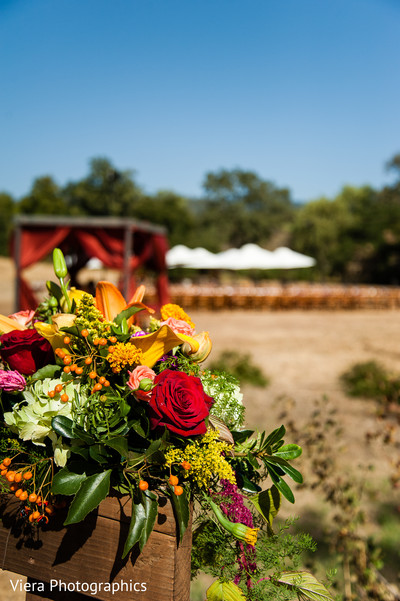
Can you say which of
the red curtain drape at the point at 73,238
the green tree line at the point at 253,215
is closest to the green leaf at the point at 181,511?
the red curtain drape at the point at 73,238

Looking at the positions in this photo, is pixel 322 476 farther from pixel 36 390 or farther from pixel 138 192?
pixel 138 192

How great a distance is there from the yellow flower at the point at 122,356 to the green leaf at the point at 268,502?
16.0 inches

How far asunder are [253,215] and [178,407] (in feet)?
171

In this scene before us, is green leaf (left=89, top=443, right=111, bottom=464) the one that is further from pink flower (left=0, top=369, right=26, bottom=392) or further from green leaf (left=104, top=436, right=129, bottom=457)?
pink flower (left=0, top=369, right=26, bottom=392)

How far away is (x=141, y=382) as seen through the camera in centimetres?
90

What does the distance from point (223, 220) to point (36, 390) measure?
170 feet

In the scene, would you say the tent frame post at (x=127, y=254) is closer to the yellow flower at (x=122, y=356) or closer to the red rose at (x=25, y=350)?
the red rose at (x=25, y=350)

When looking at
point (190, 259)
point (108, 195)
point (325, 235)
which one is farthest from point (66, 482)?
point (108, 195)

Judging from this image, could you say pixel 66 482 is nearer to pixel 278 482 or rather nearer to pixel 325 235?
pixel 278 482

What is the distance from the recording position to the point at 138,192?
54938mm

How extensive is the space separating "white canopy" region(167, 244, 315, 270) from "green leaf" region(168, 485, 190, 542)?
61.0 ft

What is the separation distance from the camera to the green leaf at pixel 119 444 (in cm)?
84

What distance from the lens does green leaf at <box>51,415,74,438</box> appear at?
88 centimetres

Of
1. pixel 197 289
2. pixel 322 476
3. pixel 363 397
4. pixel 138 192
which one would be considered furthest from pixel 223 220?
pixel 322 476
